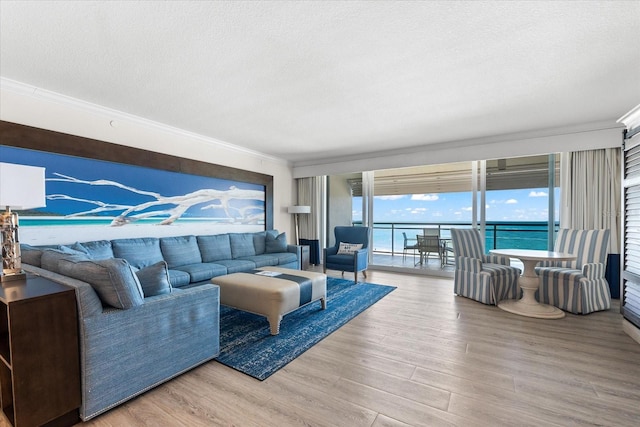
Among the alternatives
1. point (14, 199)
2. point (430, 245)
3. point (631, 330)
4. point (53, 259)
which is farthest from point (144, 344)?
point (430, 245)

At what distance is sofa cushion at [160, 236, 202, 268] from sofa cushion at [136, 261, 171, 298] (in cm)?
195

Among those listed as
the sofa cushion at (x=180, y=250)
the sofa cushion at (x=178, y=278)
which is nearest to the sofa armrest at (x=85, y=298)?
the sofa cushion at (x=178, y=278)

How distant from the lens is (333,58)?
2.27 meters

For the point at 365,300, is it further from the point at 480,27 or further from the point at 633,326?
the point at 480,27

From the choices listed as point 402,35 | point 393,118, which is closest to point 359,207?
point 393,118

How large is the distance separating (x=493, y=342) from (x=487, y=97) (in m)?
2.54

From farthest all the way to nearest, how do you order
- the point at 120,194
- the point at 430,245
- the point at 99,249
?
1. the point at 430,245
2. the point at 120,194
3. the point at 99,249

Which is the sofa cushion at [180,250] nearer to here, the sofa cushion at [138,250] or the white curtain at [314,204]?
the sofa cushion at [138,250]

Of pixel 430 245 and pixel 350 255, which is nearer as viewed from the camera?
pixel 350 255

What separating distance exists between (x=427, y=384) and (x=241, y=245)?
367cm

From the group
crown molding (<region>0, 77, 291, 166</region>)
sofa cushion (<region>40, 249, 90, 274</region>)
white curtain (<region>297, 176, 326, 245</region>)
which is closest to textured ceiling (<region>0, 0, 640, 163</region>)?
crown molding (<region>0, 77, 291, 166</region>)

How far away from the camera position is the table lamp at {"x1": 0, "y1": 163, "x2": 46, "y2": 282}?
1.74 metres

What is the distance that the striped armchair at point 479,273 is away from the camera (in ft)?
11.7

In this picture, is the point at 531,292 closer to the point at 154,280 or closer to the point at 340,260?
the point at 340,260
